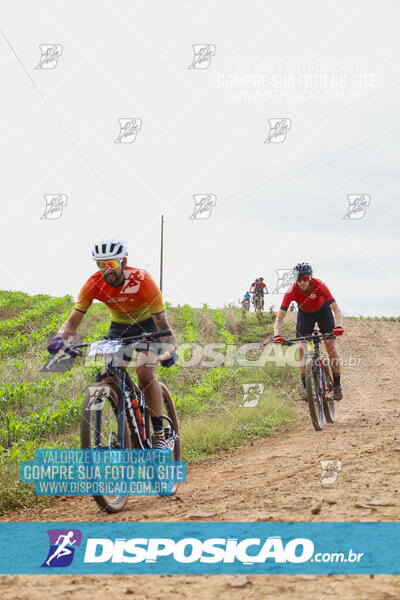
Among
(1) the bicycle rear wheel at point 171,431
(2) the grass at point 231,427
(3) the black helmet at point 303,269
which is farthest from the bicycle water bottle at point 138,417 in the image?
(3) the black helmet at point 303,269

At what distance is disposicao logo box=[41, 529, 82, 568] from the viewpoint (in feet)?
13.0

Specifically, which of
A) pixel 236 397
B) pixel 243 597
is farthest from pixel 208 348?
pixel 243 597

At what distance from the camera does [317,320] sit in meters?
10.3

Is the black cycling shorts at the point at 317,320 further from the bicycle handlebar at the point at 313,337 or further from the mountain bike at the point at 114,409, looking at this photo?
the mountain bike at the point at 114,409

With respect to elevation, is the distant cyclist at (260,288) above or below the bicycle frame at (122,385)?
above

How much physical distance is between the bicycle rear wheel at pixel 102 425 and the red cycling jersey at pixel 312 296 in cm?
486

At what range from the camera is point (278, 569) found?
3502 mm

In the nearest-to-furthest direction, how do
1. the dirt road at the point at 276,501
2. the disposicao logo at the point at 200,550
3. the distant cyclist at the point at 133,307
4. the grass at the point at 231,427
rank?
the dirt road at the point at 276,501, the disposicao logo at the point at 200,550, the distant cyclist at the point at 133,307, the grass at the point at 231,427

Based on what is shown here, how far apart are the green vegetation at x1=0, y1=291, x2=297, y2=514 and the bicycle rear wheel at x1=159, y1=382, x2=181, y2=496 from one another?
1613 mm

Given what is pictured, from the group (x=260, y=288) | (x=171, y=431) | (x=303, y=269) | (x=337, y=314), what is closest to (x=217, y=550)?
(x=171, y=431)

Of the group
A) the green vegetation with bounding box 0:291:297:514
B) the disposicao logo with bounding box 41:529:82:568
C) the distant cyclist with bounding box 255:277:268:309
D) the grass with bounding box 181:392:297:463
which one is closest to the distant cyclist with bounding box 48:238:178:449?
the disposicao logo with bounding box 41:529:82:568

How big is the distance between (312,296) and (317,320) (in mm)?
606

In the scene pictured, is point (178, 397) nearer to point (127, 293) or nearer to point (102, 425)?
point (127, 293)

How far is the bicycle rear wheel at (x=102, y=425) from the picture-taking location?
5070mm
